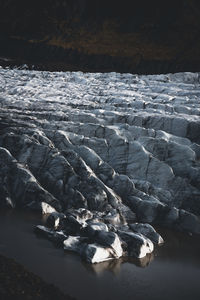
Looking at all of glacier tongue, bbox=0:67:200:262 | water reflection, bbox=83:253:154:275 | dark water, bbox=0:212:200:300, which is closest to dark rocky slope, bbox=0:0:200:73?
glacier tongue, bbox=0:67:200:262

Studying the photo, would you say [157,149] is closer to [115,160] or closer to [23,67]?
[115,160]

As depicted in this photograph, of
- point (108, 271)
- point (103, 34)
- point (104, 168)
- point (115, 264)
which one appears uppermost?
point (103, 34)

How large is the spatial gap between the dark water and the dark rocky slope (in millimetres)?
60462

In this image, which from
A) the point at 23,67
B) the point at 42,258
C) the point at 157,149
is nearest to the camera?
the point at 42,258

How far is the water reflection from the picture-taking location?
655 inches

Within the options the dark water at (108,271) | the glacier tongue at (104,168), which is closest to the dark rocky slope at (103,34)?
the glacier tongue at (104,168)

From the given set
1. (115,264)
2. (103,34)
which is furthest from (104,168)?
(103,34)

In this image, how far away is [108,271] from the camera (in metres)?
16.7

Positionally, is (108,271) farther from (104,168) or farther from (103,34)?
(103,34)

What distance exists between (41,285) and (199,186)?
18773 millimetres

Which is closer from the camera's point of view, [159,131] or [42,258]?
[42,258]

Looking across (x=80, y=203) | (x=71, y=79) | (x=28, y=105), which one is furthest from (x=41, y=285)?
(x=71, y=79)

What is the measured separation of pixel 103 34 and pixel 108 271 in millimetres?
88889

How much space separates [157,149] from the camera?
1196 inches
